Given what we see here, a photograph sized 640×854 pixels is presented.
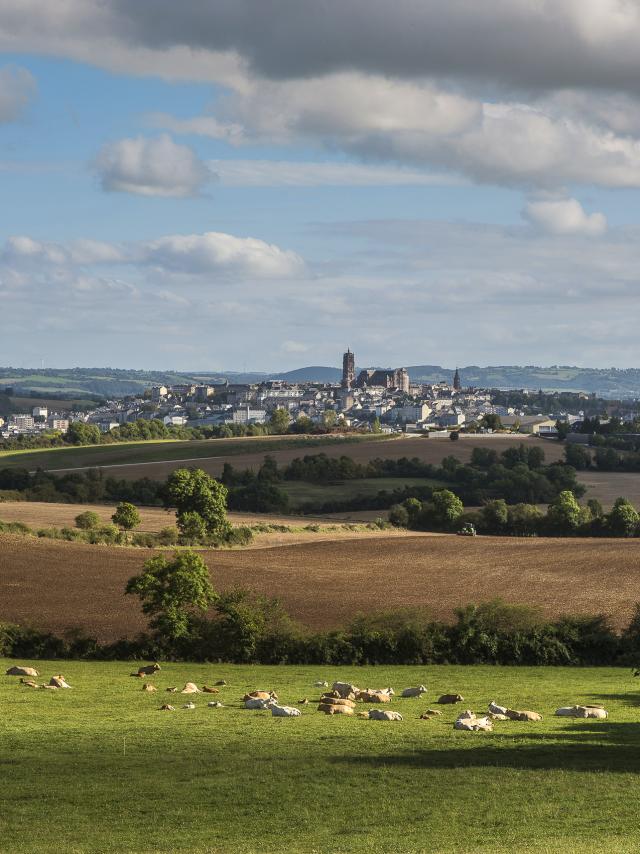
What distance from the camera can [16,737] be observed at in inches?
1169

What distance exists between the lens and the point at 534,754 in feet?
94.0

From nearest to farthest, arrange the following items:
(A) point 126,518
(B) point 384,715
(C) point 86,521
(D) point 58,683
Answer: (B) point 384,715
(D) point 58,683
(C) point 86,521
(A) point 126,518

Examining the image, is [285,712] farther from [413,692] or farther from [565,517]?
[565,517]

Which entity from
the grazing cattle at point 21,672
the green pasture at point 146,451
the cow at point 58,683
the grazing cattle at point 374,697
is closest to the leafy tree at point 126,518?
the grazing cattle at point 21,672

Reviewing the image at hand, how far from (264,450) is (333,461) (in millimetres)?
25919

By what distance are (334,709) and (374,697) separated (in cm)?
248

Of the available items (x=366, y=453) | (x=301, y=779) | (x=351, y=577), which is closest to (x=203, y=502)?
(x=351, y=577)

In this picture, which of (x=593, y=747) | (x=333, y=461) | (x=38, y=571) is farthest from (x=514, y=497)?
(x=593, y=747)

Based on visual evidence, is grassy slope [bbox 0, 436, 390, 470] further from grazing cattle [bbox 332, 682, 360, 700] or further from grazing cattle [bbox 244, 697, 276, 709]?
grazing cattle [bbox 244, 697, 276, 709]

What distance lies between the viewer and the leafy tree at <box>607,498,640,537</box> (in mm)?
100000

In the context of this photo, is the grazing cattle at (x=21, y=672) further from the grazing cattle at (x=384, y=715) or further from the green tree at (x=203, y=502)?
the green tree at (x=203, y=502)

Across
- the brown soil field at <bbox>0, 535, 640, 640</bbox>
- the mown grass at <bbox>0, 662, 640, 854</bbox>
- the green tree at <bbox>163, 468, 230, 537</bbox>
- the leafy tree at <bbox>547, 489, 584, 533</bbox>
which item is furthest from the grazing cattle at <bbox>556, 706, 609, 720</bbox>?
the leafy tree at <bbox>547, 489, 584, 533</bbox>

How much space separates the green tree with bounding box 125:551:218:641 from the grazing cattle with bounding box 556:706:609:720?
17.0 m

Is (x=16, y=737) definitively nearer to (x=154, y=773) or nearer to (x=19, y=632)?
(x=154, y=773)
